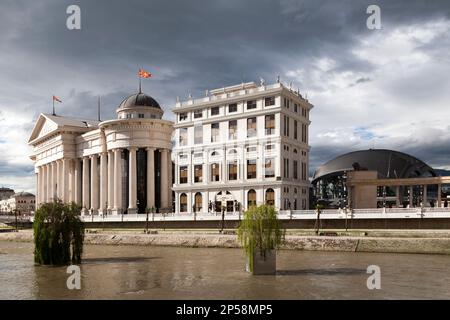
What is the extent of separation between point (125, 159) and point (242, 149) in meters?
41.2

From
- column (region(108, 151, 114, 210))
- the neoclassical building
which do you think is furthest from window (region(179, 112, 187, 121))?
column (region(108, 151, 114, 210))

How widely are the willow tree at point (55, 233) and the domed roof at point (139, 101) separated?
83821 millimetres

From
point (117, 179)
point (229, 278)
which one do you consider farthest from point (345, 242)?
point (117, 179)

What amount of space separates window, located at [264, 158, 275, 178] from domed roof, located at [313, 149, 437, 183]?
184ft

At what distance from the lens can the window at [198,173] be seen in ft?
340

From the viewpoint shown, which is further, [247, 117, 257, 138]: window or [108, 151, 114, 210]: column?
[108, 151, 114, 210]: column

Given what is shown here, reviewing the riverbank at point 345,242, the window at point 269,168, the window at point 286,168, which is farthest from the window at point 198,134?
the riverbank at point 345,242

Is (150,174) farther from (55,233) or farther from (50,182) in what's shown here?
(55,233)

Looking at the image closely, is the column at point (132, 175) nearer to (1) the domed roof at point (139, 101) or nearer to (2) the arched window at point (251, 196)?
(1) the domed roof at point (139, 101)

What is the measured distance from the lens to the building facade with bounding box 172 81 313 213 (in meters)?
94.6

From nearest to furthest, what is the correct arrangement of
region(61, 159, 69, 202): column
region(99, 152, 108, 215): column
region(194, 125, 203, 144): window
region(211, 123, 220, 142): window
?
region(211, 123, 220, 142): window
region(194, 125, 203, 144): window
region(99, 152, 108, 215): column
region(61, 159, 69, 202): column

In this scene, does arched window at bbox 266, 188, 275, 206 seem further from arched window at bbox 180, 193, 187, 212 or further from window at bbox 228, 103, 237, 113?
arched window at bbox 180, 193, 187, 212
